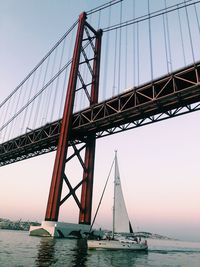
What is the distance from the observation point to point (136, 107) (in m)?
29.9

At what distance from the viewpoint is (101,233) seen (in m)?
35.9

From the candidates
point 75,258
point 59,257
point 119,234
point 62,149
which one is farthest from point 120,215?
point 59,257

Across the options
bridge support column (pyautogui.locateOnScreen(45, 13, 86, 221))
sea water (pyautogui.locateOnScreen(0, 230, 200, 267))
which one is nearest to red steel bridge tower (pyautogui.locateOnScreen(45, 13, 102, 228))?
bridge support column (pyautogui.locateOnScreen(45, 13, 86, 221))

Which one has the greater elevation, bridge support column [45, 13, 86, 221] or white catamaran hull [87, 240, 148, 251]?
bridge support column [45, 13, 86, 221]

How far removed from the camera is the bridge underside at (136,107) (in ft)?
88.9

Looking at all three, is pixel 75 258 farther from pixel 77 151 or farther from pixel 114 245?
pixel 77 151

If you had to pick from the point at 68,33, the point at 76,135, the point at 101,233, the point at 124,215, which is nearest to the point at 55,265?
the point at 124,215

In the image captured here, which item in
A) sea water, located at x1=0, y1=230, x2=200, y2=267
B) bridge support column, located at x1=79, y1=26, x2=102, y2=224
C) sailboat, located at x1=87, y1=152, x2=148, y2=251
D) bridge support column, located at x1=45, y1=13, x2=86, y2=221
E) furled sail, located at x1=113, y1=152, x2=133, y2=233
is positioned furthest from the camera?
bridge support column, located at x1=79, y1=26, x2=102, y2=224

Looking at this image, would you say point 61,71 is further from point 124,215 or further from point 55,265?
point 55,265

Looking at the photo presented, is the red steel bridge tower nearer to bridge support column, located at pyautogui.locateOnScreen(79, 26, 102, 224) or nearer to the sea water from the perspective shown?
bridge support column, located at pyautogui.locateOnScreen(79, 26, 102, 224)

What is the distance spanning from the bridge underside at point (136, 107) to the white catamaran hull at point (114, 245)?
1315cm

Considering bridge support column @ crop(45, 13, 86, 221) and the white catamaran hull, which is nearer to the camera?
the white catamaran hull

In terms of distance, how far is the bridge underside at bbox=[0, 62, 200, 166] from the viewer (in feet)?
88.9

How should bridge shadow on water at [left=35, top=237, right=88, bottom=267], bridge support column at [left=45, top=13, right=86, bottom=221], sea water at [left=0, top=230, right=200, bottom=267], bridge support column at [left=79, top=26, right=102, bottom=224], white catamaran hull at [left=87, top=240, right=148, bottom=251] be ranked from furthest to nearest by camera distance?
1. bridge support column at [left=79, top=26, right=102, bottom=224]
2. bridge support column at [left=45, top=13, right=86, bottom=221]
3. white catamaran hull at [left=87, top=240, right=148, bottom=251]
4. sea water at [left=0, top=230, right=200, bottom=267]
5. bridge shadow on water at [left=35, top=237, right=88, bottom=267]
